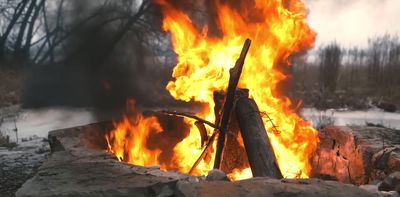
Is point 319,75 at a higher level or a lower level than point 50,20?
lower

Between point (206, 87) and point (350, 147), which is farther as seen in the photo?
point (206, 87)

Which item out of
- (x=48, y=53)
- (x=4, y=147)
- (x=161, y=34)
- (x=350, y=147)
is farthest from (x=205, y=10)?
(x=48, y=53)

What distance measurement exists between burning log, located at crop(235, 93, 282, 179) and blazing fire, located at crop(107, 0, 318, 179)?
0.49 m

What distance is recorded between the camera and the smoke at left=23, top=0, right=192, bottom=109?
1071 cm

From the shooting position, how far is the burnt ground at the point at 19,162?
5.30 meters

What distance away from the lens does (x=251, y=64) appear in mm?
5012

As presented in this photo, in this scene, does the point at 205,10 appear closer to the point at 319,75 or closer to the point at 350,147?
the point at 350,147

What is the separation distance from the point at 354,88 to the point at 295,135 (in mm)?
12018

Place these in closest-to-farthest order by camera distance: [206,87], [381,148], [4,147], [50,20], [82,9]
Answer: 1. [381,148]
2. [206,87]
3. [4,147]
4. [82,9]
5. [50,20]

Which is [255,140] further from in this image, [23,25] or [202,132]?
[23,25]

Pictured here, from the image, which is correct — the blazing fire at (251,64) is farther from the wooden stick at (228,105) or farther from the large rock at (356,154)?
the wooden stick at (228,105)

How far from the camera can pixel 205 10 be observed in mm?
6430

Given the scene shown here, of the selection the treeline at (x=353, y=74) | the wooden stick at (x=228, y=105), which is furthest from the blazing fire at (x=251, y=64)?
the treeline at (x=353, y=74)

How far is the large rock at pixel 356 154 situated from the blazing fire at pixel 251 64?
170 millimetres
